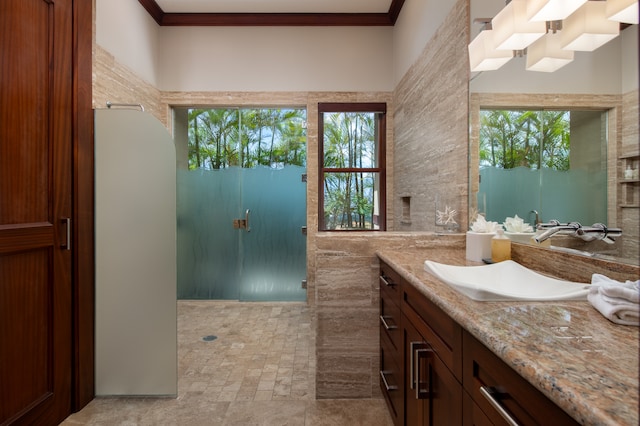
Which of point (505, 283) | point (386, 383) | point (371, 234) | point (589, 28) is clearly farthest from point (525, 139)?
point (386, 383)

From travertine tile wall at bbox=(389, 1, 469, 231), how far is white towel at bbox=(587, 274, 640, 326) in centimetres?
120

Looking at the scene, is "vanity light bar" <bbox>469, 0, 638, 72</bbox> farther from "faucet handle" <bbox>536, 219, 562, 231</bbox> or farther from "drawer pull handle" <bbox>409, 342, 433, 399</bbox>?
"drawer pull handle" <bbox>409, 342, 433, 399</bbox>

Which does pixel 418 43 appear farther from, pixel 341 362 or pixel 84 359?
pixel 84 359

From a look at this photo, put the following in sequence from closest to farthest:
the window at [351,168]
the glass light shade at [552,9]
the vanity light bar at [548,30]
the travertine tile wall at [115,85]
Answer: the vanity light bar at [548,30], the glass light shade at [552,9], the travertine tile wall at [115,85], the window at [351,168]

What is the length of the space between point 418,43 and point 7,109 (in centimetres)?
269

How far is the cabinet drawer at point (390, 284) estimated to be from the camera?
1.49 metres

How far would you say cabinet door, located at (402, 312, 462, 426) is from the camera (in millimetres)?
925

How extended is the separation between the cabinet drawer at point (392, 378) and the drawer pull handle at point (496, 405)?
755 mm

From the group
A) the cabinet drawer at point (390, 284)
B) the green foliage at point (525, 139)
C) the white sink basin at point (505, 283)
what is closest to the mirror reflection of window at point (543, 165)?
the green foliage at point (525, 139)

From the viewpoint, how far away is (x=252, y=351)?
257cm

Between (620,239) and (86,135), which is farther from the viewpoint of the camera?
(86,135)

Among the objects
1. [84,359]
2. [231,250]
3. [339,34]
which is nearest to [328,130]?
[339,34]

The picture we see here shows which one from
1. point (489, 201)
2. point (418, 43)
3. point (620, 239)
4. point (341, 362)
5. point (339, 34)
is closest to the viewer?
point (620, 239)

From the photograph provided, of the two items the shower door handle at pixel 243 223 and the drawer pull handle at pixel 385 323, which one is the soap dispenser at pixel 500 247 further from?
the shower door handle at pixel 243 223
